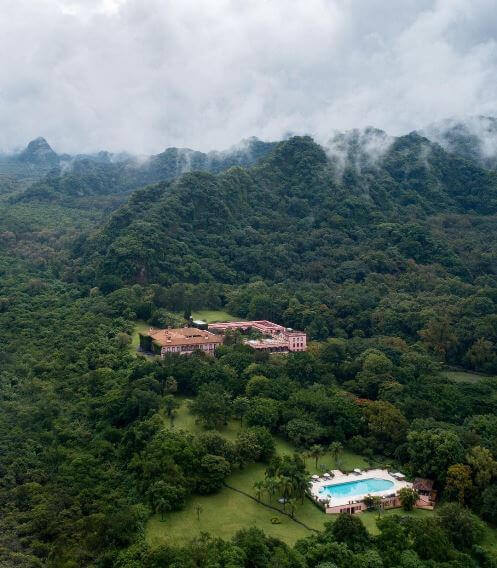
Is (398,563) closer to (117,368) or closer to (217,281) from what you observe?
(117,368)

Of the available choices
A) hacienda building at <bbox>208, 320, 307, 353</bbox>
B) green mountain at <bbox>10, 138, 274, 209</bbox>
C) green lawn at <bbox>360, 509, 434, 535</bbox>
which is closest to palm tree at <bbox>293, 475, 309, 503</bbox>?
green lawn at <bbox>360, 509, 434, 535</bbox>

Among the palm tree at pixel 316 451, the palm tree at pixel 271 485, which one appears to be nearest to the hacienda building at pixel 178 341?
the palm tree at pixel 316 451

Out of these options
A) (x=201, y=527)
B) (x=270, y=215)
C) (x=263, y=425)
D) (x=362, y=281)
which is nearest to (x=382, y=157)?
(x=270, y=215)

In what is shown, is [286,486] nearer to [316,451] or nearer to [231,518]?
[231,518]

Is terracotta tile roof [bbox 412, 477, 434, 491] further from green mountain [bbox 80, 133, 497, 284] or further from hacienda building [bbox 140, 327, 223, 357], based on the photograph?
green mountain [bbox 80, 133, 497, 284]

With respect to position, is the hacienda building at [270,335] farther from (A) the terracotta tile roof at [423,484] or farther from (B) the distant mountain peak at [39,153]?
(B) the distant mountain peak at [39,153]
